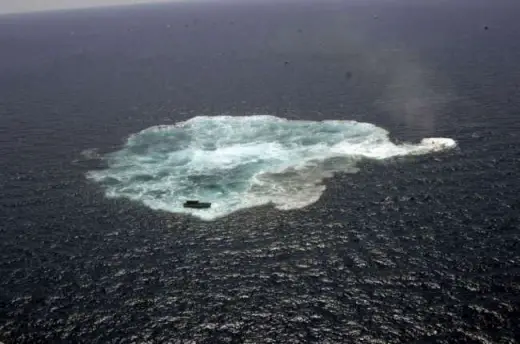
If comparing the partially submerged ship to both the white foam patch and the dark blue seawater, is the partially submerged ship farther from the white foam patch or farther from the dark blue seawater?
the dark blue seawater

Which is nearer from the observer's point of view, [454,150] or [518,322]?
[518,322]

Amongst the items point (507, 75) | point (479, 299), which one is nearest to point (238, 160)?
point (479, 299)

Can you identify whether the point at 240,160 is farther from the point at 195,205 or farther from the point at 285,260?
the point at 285,260

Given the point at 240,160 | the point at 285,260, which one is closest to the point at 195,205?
the point at 285,260

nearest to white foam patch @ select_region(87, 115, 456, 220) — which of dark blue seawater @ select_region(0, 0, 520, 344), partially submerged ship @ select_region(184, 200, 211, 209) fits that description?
partially submerged ship @ select_region(184, 200, 211, 209)

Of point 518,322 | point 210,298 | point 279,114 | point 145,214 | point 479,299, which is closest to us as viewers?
point 518,322

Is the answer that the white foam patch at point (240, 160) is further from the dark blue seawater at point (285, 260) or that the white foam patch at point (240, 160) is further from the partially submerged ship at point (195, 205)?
the dark blue seawater at point (285, 260)

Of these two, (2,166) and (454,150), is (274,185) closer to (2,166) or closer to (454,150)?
(454,150)

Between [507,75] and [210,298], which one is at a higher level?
[507,75]

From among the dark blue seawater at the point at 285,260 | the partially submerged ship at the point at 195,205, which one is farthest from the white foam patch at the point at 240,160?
the dark blue seawater at the point at 285,260
